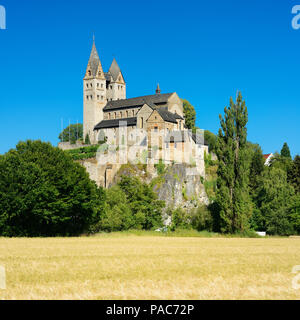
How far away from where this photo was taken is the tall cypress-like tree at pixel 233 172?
4484 cm

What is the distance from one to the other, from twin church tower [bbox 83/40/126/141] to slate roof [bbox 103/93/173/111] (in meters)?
2.30

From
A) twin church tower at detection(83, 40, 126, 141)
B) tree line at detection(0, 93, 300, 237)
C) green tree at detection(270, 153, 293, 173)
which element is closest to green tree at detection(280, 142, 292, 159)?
green tree at detection(270, 153, 293, 173)

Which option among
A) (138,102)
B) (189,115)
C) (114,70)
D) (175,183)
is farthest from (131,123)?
(114,70)

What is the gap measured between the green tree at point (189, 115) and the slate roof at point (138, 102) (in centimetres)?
904

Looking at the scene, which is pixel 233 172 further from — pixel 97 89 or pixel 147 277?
pixel 97 89

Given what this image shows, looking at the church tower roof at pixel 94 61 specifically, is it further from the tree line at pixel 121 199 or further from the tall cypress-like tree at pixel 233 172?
the tall cypress-like tree at pixel 233 172

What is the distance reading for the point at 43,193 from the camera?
4062 cm

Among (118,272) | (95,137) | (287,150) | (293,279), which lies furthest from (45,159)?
(287,150)

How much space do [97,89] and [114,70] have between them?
29.7ft

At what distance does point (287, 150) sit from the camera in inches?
4151

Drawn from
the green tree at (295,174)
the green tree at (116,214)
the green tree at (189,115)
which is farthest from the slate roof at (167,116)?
the green tree at (116,214)

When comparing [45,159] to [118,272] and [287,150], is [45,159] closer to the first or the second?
[118,272]

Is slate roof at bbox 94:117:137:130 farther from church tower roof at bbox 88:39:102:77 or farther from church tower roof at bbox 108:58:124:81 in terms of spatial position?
church tower roof at bbox 108:58:124:81
